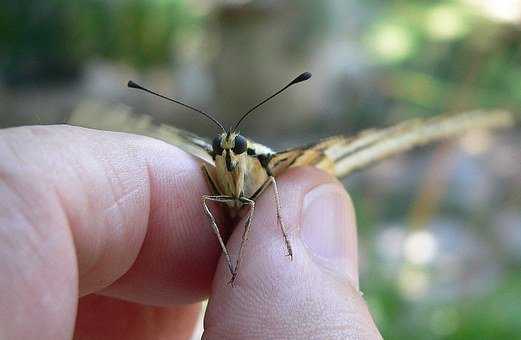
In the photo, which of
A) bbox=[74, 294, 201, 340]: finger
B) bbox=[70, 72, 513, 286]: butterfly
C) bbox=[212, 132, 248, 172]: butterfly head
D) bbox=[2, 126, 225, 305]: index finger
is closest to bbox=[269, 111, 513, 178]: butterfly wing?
bbox=[70, 72, 513, 286]: butterfly

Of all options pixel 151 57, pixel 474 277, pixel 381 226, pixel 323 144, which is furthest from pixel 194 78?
pixel 323 144

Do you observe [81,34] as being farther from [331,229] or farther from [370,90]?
[331,229]

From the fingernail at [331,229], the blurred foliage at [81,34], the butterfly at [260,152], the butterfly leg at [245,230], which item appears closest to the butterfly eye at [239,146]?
the butterfly at [260,152]

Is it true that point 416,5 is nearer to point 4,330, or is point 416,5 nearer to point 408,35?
point 408,35

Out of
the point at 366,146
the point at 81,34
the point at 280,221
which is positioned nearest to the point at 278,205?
the point at 280,221

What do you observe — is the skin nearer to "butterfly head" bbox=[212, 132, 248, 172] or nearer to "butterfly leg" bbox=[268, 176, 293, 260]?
"butterfly leg" bbox=[268, 176, 293, 260]
